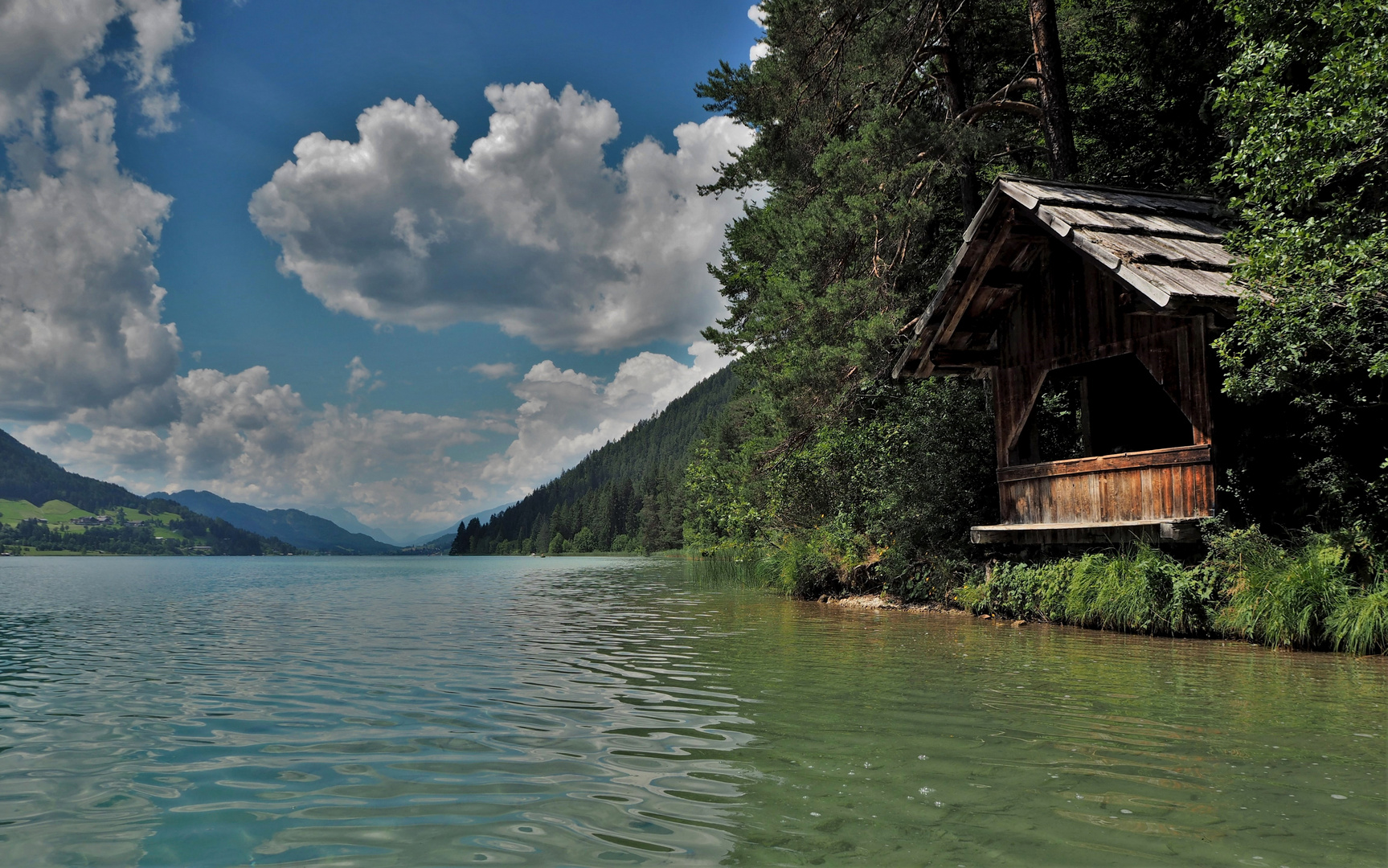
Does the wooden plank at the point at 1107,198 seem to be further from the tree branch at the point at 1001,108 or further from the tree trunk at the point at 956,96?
the tree trunk at the point at 956,96

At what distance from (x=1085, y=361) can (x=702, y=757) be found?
12.5 m

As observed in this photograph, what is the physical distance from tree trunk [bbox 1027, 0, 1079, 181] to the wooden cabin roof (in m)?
3.04

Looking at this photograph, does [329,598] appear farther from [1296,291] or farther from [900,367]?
[1296,291]

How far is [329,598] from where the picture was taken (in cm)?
2825

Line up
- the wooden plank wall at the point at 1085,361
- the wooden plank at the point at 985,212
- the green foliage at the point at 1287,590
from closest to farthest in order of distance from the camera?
the green foliage at the point at 1287,590
the wooden plank wall at the point at 1085,361
the wooden plank at the point at 985,212

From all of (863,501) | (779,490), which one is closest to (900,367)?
(863,501)

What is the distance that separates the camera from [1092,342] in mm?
15008

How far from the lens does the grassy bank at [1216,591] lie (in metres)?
10.9

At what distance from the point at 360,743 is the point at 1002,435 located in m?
14.1


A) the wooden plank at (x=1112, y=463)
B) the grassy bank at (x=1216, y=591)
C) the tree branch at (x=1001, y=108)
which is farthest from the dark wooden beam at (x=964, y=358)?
the tree branch at (x=1001, y=108)

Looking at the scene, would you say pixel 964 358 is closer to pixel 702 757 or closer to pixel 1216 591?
pixel 1216 591

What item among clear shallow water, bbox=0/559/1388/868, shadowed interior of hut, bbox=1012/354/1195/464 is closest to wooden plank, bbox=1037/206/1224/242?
shadowed interior of hut, bbox=1012/354/1195/464

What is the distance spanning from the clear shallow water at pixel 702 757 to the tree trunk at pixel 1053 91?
38.4 ft

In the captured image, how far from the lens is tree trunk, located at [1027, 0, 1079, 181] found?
18.7 metres
